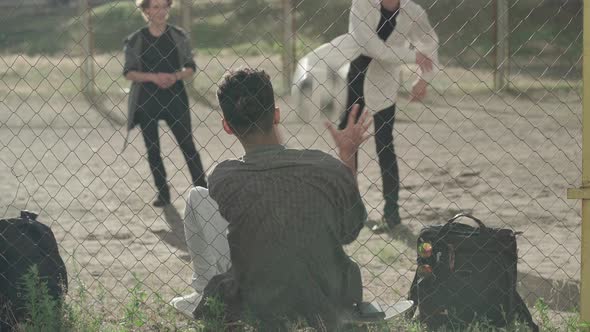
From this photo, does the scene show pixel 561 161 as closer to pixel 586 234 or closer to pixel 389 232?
pixel 389 232

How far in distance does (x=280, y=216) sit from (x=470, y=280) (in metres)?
0.96

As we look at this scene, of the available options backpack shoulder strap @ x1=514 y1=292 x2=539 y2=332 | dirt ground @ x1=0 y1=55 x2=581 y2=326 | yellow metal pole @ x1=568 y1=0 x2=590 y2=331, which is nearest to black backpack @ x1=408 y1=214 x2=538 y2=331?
backpack shoulder strap @ x1=514 y1=292 x2=539 y2=332

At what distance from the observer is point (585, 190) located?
4062 mm

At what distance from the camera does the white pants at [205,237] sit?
174 inches

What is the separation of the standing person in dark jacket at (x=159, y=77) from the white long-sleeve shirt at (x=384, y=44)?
136cm

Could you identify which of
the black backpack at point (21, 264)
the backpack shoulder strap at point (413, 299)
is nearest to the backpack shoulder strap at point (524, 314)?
the backpack shoulder strap at point (413, 299)

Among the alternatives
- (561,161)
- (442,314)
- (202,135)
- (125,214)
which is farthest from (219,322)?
(202,135)

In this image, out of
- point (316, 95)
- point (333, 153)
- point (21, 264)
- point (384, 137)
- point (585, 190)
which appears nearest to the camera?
point (585, 190)

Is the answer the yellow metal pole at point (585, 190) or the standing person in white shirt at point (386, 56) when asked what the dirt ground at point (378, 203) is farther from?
the yellow metal pole at point (585, 190)

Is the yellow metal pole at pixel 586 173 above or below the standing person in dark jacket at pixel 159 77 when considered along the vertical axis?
below

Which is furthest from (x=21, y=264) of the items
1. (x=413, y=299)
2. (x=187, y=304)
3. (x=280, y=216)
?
(x=413, y=299)

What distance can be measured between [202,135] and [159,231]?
4120 mm

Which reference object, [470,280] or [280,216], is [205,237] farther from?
[470,280]

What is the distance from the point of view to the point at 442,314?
432 centimetres
